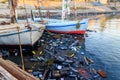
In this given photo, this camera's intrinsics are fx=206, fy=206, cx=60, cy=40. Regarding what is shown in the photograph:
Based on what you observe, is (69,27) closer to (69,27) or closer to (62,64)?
(69,27)

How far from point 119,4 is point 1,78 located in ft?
348

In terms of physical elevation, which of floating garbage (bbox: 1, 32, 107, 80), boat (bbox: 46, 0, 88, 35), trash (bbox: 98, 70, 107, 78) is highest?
boat (bbox: 46, 0, 88, 35)

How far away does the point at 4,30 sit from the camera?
60.1 ft

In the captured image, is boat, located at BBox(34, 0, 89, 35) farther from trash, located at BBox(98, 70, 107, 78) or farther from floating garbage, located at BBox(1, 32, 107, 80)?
trash, located at BBox(98, 70, 107, 78)

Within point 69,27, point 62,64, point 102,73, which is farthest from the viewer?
point 69,27

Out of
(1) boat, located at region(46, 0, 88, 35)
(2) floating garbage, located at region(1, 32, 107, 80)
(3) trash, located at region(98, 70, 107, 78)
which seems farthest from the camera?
(1) boat, located at region(46, 0, 88, 35)

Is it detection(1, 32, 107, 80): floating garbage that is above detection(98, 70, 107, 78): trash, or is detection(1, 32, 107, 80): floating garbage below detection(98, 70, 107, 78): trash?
above

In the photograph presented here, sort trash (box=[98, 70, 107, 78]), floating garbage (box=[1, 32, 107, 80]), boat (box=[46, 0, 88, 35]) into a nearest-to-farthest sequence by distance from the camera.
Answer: floating garbage (box=[1, 32, 107, 80]) → trash (box=[98, 70, 107, 78]) → boat (box=[46, 0, 88, 35])

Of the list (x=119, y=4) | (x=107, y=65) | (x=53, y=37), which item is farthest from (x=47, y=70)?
(x=119, y=4)

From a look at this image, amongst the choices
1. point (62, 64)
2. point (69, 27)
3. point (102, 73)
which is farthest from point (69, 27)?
point (102, 73)

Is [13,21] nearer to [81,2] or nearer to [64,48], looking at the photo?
[64,48]

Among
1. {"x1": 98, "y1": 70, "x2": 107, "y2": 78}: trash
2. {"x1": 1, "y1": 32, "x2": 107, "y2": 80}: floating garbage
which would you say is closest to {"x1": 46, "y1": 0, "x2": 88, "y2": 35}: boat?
{"x1": 1, "y1": 32, "x2": 107, "y2": 80}: floating garbage

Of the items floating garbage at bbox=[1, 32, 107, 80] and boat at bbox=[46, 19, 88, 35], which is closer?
floating garbage at bbox=[1, 32, 107, 80]

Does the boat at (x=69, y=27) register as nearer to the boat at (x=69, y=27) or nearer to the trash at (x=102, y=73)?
the boat at (x=69, y=27)
